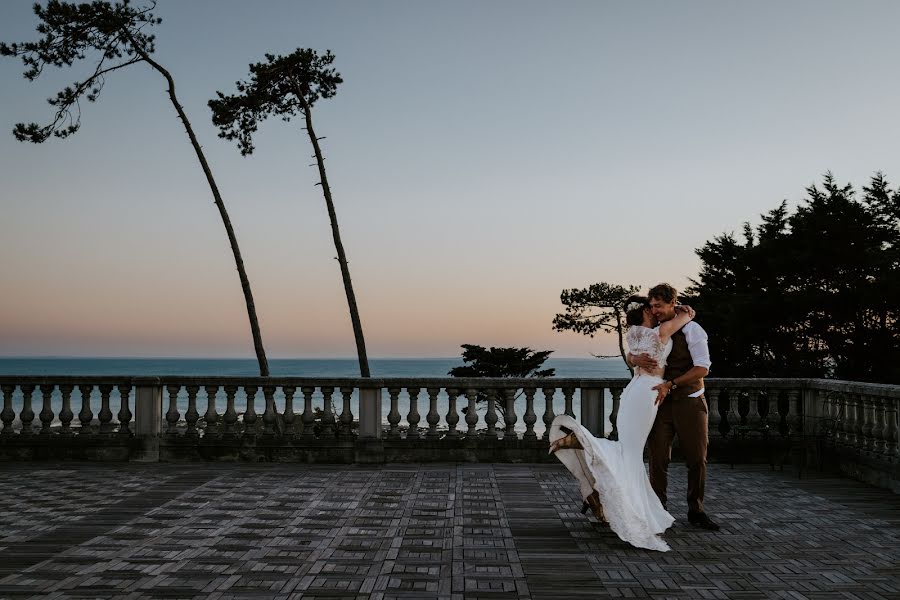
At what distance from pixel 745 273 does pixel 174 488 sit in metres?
26.4

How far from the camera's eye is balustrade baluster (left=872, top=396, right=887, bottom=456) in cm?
870

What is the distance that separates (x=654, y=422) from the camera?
666cm

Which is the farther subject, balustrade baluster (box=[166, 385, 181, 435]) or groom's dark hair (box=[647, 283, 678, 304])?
balustrade baluster (box=[166, 385, 181, 435])

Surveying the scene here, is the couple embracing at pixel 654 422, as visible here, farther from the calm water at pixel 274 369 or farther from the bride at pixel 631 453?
the calm water at pixel 274 369

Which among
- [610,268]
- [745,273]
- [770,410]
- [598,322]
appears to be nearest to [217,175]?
[770,410]

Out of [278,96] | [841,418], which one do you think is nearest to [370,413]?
[841,418]

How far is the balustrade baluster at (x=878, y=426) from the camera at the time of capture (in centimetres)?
870

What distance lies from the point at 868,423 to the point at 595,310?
29492mm

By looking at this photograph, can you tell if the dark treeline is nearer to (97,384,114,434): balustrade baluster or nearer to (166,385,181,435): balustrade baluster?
(166,385,181,435): balustrade baluster

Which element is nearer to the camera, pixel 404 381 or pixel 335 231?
pixel 404 381

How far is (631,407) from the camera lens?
6.49m

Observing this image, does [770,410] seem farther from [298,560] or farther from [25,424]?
[25,424]

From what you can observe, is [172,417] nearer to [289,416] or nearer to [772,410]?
[289,416]

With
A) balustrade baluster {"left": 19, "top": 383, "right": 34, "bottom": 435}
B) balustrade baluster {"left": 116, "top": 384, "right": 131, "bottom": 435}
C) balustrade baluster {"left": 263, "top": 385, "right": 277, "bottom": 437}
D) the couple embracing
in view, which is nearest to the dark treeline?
balustrade baluster {"left": 263, "top": 385, "right": 277, "bottom": 437}
